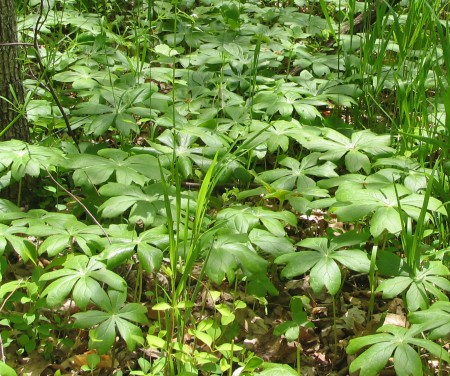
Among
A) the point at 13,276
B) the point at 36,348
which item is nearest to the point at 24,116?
the point at 13,276

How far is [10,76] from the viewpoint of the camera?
8.85ft

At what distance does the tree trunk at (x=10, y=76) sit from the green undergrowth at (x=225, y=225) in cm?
11

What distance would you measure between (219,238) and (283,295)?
1.78ft

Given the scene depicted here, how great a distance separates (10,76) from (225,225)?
1.24 meters

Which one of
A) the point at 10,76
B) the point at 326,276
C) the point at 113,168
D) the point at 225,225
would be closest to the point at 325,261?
the point at 326,276

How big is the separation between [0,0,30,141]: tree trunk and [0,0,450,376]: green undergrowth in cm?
11

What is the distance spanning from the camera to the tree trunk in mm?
2580

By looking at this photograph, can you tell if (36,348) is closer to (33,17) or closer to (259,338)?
(259,338)

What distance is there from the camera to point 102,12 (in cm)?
452

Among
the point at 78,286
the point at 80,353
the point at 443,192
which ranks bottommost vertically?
the point at 80,353

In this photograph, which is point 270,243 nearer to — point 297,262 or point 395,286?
point 297,262

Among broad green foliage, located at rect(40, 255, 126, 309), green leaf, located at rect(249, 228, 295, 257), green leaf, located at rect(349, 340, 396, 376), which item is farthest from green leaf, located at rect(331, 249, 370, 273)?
broad green foliage, located at rect(40, 255, 126, 309)

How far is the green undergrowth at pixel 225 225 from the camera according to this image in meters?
1.96

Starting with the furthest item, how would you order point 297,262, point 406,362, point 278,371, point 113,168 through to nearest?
point 113,168
point 297,262
point 278,371
point 406,362
